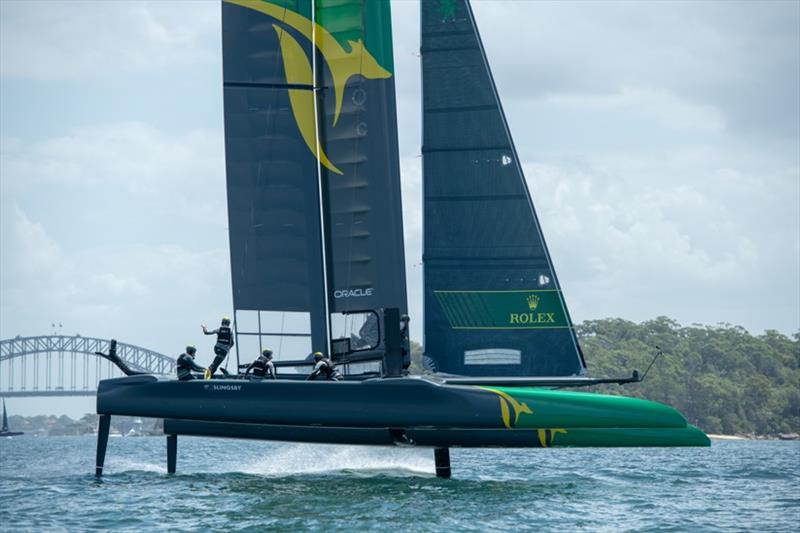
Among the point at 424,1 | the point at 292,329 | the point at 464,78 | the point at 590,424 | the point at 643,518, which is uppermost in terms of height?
the point at 424,1

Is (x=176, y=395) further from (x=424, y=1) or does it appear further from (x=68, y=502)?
(x=424, y=1)

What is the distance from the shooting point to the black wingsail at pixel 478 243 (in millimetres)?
20344

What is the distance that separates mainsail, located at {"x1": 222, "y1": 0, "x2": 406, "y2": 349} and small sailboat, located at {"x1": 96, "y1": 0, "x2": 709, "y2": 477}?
2cm

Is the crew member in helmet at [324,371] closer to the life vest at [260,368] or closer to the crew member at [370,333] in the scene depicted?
the life vest at [260,368]

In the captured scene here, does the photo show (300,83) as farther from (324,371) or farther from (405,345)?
(324,371)

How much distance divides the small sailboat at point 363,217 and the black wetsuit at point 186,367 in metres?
0.26

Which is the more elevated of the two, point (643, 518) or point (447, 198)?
point (447, 198)

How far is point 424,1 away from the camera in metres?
21.1

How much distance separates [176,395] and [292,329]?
242cm

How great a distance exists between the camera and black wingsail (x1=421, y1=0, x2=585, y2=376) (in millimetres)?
20344

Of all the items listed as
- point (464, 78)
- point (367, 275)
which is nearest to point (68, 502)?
point (367, 275)

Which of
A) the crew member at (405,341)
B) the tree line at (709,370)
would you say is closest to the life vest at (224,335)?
the crew member at (405,341)

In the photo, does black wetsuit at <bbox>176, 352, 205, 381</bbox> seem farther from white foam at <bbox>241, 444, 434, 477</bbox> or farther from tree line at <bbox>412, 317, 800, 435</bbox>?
tree line at <bbox>412, 317, 800, 435</bbox>

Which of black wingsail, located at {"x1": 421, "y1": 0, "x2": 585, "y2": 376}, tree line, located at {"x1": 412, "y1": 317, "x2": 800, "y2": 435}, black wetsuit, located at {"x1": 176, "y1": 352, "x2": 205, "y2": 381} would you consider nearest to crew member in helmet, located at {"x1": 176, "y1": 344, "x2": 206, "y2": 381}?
black wetsuit, located at {"x1": 176, "y1": 352, "x2": 205, "y2": 381}
